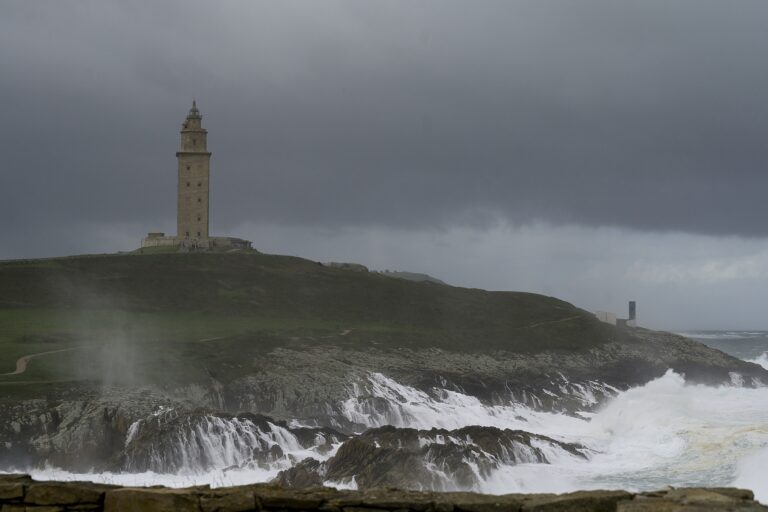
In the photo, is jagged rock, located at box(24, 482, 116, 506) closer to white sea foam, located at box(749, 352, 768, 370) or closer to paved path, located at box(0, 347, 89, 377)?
paved path, located at box(0, 347, 89, 377)

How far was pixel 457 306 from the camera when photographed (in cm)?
10106

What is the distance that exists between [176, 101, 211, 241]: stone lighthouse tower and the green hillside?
7.67 m

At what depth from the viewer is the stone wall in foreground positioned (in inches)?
453

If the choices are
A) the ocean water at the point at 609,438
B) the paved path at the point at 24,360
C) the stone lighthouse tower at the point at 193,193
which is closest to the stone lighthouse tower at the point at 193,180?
the stone lighthouse tower at the point at 193,193

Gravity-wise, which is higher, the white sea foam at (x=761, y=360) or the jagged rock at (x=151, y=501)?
the jagged rock at (x=151, y=501)

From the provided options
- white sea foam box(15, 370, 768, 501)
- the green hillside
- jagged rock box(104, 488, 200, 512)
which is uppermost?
the green hillside

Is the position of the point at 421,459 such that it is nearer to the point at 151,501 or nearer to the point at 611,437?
the point at 611,437

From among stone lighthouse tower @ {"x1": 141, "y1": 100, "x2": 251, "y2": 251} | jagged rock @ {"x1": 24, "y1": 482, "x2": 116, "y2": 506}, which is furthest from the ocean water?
stone lighthouse tower @ {"x1": 141, "y1": 100, "x2": 251, "y2": 251}

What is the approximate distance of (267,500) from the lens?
1175 cm

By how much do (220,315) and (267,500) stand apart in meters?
71.7

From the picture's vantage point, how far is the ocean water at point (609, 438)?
36406mm

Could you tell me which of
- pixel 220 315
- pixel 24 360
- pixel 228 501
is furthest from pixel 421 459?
pixel 220 315

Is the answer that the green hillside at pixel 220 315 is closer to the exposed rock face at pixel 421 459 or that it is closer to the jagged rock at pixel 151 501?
the exposed rock face at pixel 421 459

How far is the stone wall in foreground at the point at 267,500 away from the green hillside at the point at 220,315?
34.5 metres
